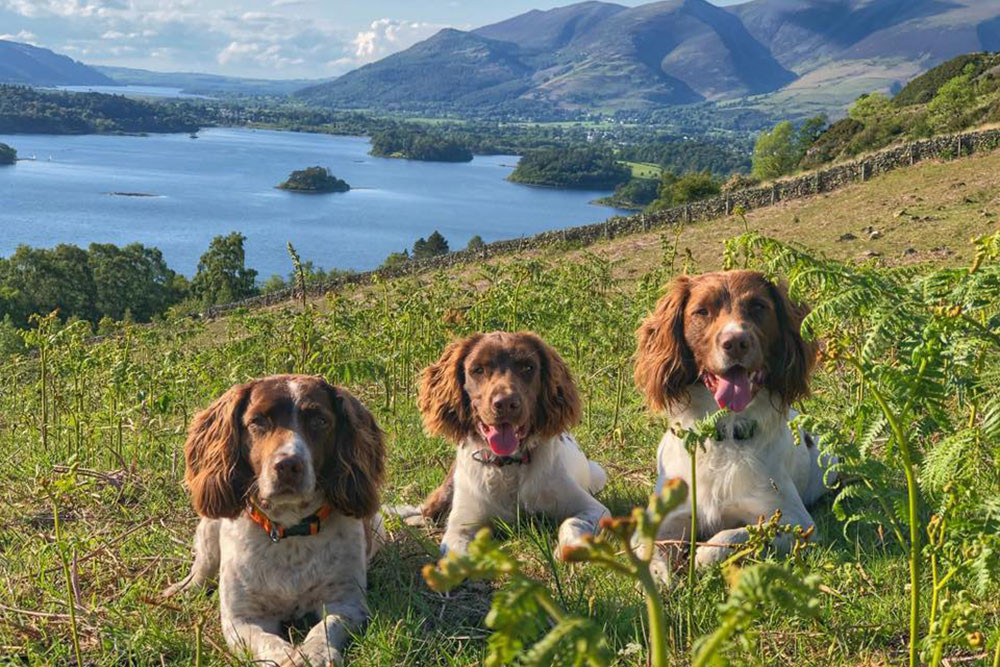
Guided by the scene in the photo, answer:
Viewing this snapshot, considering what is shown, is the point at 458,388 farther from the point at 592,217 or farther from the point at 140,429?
the point at 592,217

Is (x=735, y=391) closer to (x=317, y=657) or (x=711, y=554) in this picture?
(x=711, y=554)

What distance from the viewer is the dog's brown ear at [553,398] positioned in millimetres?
4586

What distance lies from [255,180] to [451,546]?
135m

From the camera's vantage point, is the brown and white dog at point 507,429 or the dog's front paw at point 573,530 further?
the brown and white dog at point 507,429

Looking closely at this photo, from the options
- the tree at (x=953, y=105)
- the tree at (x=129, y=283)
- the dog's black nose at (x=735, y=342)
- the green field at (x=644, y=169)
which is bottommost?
A: the tree at (x=129, y=283)

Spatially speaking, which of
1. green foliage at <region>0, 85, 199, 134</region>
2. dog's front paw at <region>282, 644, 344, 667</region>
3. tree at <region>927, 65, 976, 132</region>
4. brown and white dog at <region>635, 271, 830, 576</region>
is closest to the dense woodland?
tree at <region>927, 65, 976, 132</region>

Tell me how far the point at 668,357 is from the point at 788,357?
0.52 metres

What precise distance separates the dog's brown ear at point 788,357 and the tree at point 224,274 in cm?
4839

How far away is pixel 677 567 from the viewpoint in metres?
3.85

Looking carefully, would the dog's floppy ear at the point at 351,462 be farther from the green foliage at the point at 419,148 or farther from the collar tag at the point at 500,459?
the green foliage at the point at 419,148

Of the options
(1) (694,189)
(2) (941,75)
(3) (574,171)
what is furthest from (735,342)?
(3) (574,171)

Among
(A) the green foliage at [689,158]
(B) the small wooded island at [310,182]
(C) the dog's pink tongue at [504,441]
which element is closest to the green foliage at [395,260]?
(C) the dog's pink tongue at [504,441]

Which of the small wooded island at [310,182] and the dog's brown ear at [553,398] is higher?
the dog's brown ear at [553,398]

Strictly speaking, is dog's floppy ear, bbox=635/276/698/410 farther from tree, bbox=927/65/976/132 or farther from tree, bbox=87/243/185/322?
tree, bbox=87/243/185/322
